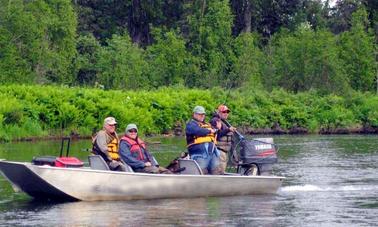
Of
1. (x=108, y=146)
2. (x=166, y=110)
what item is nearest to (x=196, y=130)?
(x=108, y=146)

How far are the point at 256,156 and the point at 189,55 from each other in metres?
36.7

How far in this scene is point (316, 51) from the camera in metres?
51.6

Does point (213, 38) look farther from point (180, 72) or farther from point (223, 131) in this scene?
point (223, 131)

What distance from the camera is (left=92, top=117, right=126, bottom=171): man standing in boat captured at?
18672mm

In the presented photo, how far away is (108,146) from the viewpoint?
742 inches

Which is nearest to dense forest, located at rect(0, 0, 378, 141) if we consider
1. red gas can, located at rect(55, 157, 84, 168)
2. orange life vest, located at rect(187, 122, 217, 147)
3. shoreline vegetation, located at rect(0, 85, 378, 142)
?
shoreline vegetation, located at rect(0, 85, 378, 142)

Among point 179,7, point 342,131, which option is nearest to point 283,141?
point 342,131

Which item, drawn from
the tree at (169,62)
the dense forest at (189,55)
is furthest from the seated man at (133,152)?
the tree at (169,62)

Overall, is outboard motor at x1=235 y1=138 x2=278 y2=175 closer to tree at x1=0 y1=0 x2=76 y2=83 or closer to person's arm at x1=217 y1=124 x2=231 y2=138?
person's arm at x1=217 y1=124 x2=231 y2=138

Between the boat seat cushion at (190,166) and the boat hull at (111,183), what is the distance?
24 cm

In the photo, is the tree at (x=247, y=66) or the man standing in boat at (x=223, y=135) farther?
the tree at (x=247, y=66)

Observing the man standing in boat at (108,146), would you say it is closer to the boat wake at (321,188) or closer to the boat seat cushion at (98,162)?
the boat seat cushion at (98,162)

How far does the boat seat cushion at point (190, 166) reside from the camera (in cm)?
1923

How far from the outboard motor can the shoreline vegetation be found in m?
17.8
